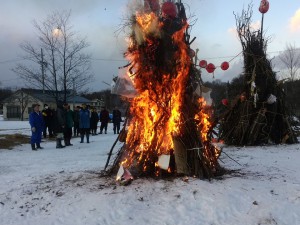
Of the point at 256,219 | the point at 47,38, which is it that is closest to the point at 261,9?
the point at 256,219

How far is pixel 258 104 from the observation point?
44.9 ft

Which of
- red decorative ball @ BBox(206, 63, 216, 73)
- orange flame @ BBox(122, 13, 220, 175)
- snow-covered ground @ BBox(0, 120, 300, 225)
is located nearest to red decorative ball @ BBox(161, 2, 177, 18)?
orange flame @ BBox(122, 13, 220, 175)

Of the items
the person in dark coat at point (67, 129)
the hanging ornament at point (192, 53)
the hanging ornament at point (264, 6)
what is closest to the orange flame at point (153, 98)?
the hanging ornament at point (192, 53)

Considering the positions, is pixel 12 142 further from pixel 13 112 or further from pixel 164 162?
pixel 13 112

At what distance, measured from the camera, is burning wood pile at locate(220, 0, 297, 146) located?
1355 cm

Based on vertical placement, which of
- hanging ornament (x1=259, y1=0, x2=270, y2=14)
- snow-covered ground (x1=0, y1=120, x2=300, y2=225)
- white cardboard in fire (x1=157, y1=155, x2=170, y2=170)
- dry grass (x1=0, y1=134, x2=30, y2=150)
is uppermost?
hanging ornament (x1=259, y1=0, x2=270, y2=14)

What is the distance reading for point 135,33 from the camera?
24.3 feet

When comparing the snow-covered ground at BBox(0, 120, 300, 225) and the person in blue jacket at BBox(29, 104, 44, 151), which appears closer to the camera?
the snow-covered ground at BBox(0, 120, 300, 225)

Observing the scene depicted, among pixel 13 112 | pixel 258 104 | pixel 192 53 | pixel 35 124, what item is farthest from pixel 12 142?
pixel 13 112

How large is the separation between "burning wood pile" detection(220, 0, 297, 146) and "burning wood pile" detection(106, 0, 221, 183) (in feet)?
21.1

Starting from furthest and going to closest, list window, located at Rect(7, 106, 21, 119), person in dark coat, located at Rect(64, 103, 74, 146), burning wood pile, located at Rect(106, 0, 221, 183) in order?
window, located at Rect(7, 106, 21, 119) < person in dark coat, located at Rect(64, 103, 74, 146) < burning wood pile, located at Rect(106, 0, 221, 183)

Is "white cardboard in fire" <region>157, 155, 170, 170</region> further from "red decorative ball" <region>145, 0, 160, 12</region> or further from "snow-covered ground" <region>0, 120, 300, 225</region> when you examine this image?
"red decorative ball" <region>145, 0, 160, 12</region>

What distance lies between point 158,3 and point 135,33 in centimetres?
78

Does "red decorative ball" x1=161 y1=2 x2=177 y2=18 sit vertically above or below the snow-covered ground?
above
